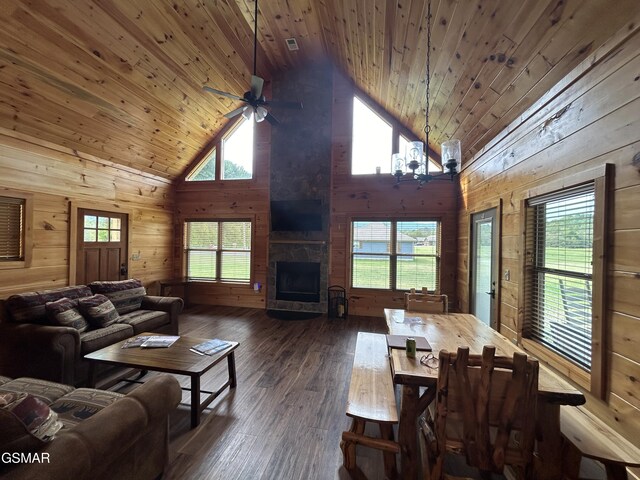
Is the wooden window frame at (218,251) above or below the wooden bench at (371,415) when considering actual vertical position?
above

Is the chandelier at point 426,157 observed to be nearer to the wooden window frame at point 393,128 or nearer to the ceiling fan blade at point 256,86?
the ceiling fan blade at point 256,86

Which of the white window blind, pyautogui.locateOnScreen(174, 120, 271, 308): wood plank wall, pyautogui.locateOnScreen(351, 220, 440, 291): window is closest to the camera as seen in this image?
the white window blind

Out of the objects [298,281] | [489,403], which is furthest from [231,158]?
[489,403]

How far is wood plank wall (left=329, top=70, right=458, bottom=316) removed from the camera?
5.25 meters

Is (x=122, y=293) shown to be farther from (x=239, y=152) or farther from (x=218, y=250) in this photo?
(x=239, y=152)

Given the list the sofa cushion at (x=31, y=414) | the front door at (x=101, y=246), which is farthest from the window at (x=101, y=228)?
the sofa cushion at (x=31, y=414)

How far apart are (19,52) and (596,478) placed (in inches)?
238

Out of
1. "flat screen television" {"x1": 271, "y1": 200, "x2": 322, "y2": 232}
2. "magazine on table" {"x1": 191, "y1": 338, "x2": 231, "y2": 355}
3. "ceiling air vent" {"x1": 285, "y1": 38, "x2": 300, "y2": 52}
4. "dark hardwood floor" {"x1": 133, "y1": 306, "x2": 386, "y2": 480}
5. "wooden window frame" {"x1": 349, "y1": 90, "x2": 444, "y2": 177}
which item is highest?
"ceiling air vent" {"x1": 285, "y1": 38, "x2": 300, "y2": 52}

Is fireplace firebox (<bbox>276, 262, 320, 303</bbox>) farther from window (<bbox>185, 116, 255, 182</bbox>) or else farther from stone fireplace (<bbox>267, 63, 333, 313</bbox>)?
window (<bbox>185, 116, 255, 182</bbox>)

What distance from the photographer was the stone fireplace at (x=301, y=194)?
562 cm

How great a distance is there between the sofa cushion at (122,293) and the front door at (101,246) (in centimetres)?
120

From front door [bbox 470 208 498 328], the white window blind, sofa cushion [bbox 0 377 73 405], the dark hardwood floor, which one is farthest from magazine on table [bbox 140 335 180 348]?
front door [bbox 470 208 498 328]

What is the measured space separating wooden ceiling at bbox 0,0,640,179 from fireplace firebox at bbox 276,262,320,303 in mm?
3415

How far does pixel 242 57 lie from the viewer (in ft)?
15.2
